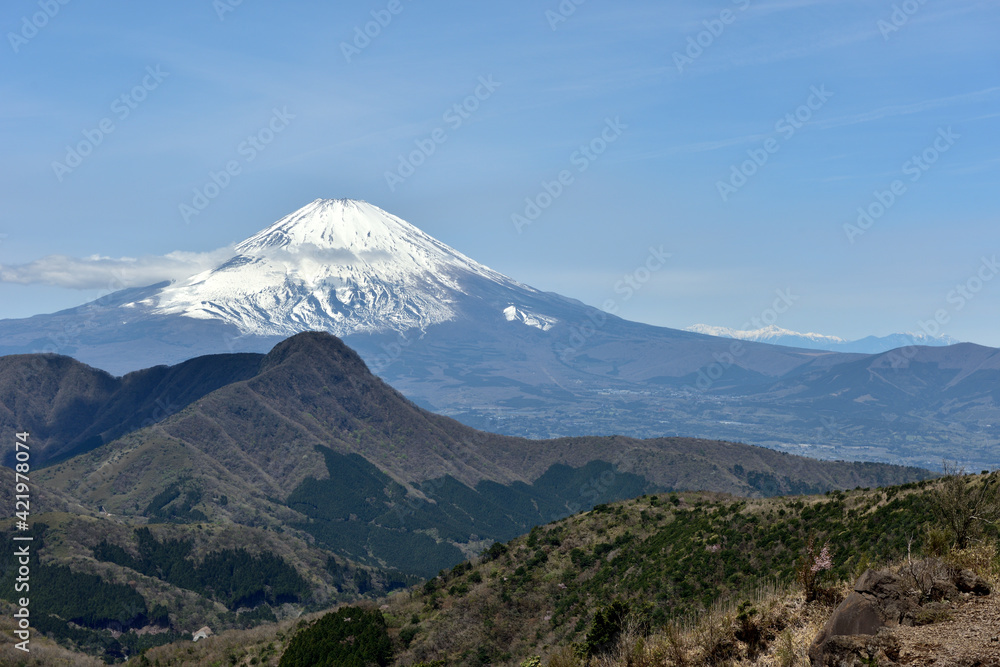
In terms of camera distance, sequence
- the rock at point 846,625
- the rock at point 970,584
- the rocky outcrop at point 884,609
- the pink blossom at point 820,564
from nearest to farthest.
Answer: the rocky outcrop at point 884,609
the rock at point 846,625
the rock at point 970,584
the pink blossom at point 820,564

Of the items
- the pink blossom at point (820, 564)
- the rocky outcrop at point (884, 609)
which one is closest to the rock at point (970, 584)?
the rocky outcrop at point (884, 609)

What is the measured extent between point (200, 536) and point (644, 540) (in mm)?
153040

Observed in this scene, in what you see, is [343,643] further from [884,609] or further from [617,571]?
[884,609]

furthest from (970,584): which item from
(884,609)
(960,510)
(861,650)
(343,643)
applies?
(343,643)

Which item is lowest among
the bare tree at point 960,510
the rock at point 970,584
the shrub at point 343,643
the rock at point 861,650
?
the shrub at point 343,643

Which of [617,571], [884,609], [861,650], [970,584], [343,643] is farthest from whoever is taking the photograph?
[617,571]

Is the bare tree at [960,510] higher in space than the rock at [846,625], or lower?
higher

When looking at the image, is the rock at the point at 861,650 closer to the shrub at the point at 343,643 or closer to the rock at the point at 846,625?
the rock at the point at 846,625

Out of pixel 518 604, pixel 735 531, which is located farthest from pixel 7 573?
pixel 735 531

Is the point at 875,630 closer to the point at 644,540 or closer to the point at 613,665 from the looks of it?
the point at 613,665

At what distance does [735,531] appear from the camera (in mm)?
56062

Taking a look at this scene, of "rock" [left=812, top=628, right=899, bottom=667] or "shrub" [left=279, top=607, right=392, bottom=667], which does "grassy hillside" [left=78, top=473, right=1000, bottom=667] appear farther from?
"rock" [left=812, top=628, right=899, bottom=667]

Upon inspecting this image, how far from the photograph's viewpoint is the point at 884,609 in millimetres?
15742

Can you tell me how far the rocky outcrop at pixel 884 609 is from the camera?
14.5 m
